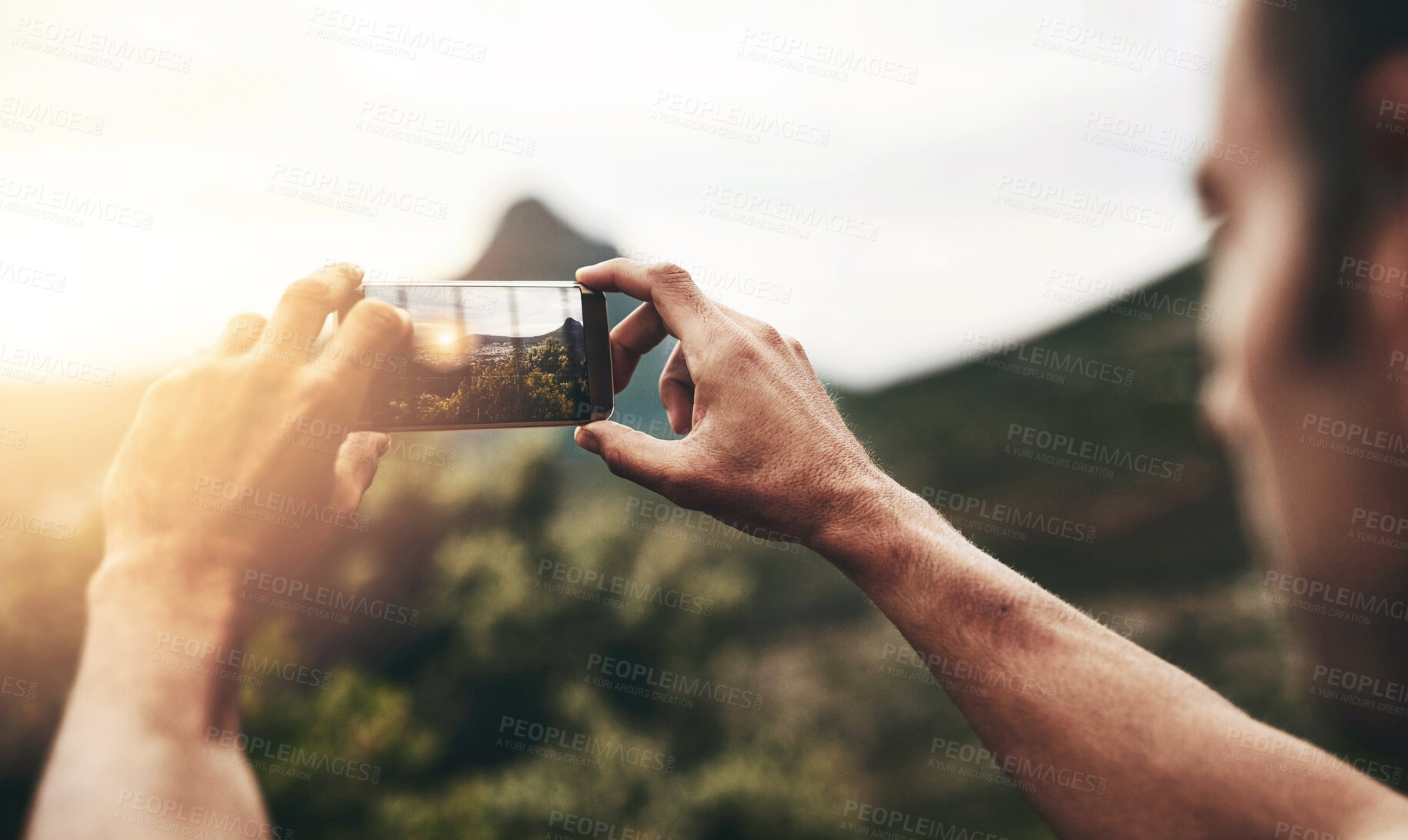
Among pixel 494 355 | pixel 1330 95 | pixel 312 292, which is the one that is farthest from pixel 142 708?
pixel 1330 95

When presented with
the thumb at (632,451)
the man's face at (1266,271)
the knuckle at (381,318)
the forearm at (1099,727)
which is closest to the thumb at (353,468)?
the knuckle at (381,318)

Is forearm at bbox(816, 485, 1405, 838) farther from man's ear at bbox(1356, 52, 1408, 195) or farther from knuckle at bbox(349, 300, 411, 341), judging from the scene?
knuckle at bbox(349, 300, 411, 341)

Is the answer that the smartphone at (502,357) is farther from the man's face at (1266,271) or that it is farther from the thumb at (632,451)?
the man's face at (1266,271)

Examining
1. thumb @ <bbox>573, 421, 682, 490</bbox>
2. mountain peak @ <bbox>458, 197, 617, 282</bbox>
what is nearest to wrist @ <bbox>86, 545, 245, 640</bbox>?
thumb @ <bbox>573, 421, 682, 490</bbox>

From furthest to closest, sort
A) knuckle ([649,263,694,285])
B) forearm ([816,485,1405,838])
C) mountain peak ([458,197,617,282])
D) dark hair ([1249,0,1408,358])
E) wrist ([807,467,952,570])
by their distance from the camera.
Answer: mountain peak ([458,197,617,282])
knuckle ([649,263,694,285])
dark hair ([1249,0,1408,358])
wrist ([807,467,952,570])
forearm ([816,485,1405,838])

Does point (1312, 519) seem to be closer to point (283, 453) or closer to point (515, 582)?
point (283, 453)

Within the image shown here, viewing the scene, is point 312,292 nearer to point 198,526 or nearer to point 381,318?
point 381,318

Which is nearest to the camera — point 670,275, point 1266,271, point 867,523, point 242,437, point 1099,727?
point 1099,727
